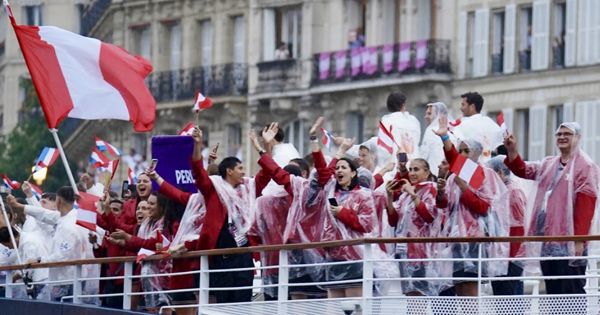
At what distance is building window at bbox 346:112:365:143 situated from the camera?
68.1 m

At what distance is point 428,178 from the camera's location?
2603 centimetres

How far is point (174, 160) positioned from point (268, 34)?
42.7 metres

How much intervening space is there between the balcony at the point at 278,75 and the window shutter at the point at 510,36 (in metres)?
9.21

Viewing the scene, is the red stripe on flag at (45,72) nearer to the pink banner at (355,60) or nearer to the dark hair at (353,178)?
the dark hair at (353,178)

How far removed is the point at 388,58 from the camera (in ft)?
214

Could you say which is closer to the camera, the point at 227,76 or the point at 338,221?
the point at 338,221

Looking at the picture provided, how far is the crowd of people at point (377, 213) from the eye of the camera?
25.1 metres

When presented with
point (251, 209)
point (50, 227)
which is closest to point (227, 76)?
point (50, 227)

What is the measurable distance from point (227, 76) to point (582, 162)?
157ft

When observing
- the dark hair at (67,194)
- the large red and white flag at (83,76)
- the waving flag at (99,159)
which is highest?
the large red and white flag at (83,76)

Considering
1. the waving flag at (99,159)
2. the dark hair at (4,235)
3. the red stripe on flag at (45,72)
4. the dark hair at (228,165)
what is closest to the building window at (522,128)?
the waving flag at (99,159)

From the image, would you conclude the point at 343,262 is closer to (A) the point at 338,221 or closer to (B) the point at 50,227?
(A) the point at 338,221

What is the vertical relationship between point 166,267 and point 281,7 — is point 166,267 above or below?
below

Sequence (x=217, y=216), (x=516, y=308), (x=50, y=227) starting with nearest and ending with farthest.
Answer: (x=516, y=308), (x=217, y=216), (x=50, y=227)
